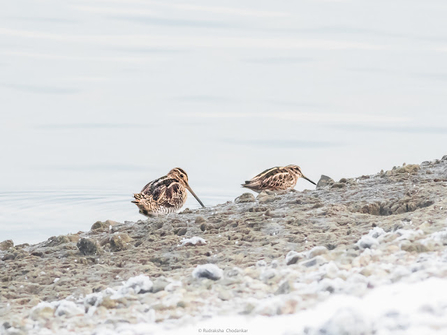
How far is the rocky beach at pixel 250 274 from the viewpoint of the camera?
4547 mm

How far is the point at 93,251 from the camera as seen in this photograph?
6.98 metres

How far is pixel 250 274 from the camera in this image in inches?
213

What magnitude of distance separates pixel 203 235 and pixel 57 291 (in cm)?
157

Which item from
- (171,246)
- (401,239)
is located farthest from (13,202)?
(401,239)

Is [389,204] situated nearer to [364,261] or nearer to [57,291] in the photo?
[364,261]

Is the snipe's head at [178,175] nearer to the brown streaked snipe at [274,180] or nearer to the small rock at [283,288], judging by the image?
the brown streaked snipe at [274,180]

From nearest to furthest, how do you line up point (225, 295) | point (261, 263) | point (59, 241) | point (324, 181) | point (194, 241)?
1. point (225, 295)
2. point (261, 263)
3. point (194, 241)
4. point (59, 241)
5. point (324, 181)

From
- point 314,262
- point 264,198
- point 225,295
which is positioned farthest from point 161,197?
point 225,295

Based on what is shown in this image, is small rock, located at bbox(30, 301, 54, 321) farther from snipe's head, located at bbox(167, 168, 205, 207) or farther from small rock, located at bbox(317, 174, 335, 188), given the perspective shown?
snipe's head, located at bbox(167, 168, 205, 207)

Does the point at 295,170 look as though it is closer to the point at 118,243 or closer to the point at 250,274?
the point at 118,243

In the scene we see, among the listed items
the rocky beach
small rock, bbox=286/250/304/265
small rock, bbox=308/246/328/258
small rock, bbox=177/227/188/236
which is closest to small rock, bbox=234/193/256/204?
the rocky beach

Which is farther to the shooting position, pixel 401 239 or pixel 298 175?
pixel 298 175

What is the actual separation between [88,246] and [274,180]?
498cm

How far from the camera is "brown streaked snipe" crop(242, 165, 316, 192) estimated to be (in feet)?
37.9
